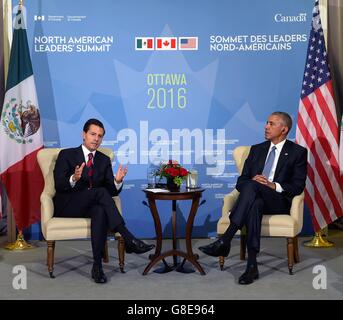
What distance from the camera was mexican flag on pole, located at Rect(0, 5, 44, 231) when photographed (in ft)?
Result: 21.3

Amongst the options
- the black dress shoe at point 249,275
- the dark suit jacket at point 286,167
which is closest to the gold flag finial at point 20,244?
the dark suit jacket at point 286,167

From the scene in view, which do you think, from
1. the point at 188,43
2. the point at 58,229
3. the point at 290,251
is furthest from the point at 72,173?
the point at 188,43

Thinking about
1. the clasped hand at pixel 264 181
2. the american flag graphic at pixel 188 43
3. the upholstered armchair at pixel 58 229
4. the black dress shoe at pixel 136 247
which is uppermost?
the american flag graphic at pixel 188 43

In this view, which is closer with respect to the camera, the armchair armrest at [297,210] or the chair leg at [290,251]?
the chair leg at [290,251]

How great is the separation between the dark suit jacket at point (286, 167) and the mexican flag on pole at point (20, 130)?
7.49ft

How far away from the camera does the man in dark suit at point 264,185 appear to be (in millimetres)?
5020

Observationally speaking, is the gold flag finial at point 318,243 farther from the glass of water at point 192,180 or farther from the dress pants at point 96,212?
the dress pants at point 96,212

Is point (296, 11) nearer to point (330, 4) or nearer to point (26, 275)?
point (330, 4)

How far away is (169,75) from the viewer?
6836mm

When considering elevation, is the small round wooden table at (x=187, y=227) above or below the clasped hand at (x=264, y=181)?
below

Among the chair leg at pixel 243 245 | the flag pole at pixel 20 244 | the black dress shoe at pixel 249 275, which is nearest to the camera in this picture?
the black dress shoe at pixel 249 275

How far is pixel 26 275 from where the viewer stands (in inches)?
205

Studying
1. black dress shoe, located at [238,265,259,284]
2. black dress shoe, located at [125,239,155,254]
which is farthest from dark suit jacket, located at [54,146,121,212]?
black dress shoe, located at [238,265,259,284]

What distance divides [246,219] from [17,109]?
2.81 meters
